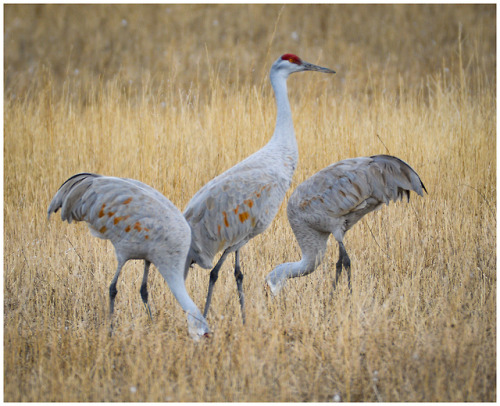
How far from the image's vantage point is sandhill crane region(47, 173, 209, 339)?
3.48 m

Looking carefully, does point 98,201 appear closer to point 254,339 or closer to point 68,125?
point 254,339

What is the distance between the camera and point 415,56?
1455 cm

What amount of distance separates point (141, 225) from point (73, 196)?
586mm

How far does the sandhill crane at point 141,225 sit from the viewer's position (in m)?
3.48

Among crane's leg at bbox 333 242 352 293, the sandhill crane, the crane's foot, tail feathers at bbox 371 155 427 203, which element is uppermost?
tail feathers at bbox 371 155 427 203

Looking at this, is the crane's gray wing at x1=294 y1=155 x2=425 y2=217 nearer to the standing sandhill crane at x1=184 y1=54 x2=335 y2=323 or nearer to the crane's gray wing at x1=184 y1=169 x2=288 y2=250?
the standing sandhill crane at x1=184 y1=54 x2=335 y2=323

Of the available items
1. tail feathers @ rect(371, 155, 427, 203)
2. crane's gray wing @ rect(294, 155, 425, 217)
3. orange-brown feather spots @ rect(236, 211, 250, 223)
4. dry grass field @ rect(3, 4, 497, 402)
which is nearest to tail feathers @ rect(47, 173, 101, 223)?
dry grass field @ rect(3, 4, 497, 402)

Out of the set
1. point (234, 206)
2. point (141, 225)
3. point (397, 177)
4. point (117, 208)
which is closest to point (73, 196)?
point (117, 208)

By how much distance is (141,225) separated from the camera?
3488 mm

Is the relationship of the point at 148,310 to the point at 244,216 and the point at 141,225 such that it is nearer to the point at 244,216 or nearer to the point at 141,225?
the point at 141,225

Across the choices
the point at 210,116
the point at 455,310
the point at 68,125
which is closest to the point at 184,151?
the point at 210,116

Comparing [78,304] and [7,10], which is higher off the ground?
[7,10]

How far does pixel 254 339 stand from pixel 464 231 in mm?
2359

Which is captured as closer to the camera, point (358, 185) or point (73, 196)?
point (73, 196)
